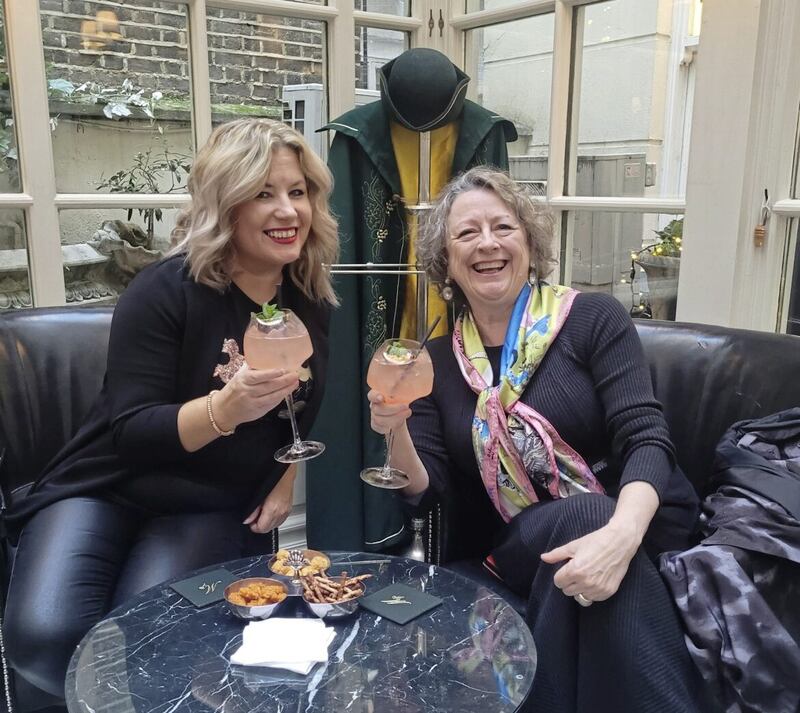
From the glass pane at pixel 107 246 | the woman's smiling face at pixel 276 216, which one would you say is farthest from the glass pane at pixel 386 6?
the woman's smiling face at pixel 276 216

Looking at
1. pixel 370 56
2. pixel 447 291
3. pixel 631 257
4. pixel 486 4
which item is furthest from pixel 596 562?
pixel 486 4

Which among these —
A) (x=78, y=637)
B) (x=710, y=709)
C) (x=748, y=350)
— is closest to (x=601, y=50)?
(x=748, y=350)

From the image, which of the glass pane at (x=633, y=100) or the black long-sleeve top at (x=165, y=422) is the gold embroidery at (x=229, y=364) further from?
the glass pane at (x=633, y=100)

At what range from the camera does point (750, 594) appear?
1199 mm

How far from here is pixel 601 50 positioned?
228 centimetres

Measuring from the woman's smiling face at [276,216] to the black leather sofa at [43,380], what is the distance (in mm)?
571

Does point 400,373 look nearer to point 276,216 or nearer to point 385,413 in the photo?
point 385,413

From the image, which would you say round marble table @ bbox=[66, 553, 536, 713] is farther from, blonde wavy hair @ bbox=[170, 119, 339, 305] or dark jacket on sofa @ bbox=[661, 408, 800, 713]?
blonde wavy hair @ bbox=[170, 119, 339, 305]

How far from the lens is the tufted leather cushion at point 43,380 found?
180cm

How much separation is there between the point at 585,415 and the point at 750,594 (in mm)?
458

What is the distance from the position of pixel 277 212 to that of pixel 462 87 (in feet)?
2.66

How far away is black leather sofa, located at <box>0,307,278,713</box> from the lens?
1796 mm

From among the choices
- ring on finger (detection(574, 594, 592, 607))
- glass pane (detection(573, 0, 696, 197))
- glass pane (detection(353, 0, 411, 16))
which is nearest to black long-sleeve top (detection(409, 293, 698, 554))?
ring on finger (detection(574, 594, 592, 607))

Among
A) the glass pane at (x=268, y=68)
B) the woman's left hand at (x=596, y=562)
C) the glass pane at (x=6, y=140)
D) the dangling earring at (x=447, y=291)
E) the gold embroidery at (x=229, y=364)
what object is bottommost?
the woman's left hand at (x=596, y=562)
